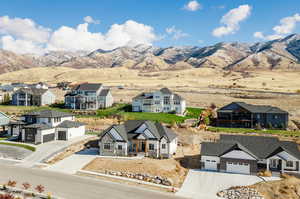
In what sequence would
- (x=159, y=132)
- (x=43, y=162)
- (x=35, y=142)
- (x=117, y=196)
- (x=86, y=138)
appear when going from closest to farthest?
1. (x=117, y=196)
2. (x=43, y=162)
3. (x=159, y=132)
4. (x=35, y=142)
5. (x=86, y=138)

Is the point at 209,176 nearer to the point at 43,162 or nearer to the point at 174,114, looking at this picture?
the point at 43,162

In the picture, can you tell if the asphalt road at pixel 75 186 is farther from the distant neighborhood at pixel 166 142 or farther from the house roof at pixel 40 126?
the house roof at pixel 40 126

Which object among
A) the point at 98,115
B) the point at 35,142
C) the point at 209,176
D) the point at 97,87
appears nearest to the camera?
the point at 209,176

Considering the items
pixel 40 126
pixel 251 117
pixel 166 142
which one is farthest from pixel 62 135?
pixel 251 117

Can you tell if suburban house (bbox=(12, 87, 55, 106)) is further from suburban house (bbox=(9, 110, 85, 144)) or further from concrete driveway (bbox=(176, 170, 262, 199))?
concrete driveway (bbox=(176, 170, 262, 199))

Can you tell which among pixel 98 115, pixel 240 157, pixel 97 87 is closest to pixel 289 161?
pixel 240 157

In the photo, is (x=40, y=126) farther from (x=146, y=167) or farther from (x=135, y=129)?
(x=146, y=167)
